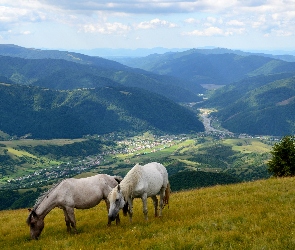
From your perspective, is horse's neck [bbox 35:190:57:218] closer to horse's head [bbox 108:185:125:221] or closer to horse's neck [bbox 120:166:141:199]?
horse's head [bbox 108:185:125:221]

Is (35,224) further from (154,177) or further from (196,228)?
(196,228)

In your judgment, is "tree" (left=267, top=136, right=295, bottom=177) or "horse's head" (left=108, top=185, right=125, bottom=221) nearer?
"horse's head" (left=108, top=185, right=125, bottom=221)

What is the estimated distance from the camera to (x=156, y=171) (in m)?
17.9

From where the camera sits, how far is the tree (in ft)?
115

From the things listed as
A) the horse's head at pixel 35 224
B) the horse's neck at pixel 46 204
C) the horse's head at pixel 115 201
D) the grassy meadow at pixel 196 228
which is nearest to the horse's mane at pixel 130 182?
the horse's head at pixel 115 201

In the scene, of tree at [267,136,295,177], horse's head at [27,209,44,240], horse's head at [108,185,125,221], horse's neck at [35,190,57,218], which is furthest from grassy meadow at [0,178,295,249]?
tree at [267,136,295,177]

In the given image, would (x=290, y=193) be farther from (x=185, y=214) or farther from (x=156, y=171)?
(x=156, y=171)

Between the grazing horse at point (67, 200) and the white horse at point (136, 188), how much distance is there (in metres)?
1.61

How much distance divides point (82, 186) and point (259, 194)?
11440mm

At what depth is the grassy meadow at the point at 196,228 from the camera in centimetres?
1250

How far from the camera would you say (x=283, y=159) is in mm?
35625

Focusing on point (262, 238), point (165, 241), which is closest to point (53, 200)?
point (165, 241)

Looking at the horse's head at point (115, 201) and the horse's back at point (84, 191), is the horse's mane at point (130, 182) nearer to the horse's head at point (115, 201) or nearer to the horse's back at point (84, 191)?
the horse's head at point (115, 201)

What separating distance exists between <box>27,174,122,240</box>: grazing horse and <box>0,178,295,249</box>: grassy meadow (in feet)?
2.90
